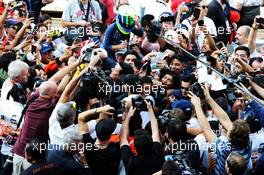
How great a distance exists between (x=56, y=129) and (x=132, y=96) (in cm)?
89

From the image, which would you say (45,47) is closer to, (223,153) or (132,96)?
(132,96)

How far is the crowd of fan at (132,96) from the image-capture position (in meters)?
7.59

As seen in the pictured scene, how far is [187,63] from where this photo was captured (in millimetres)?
10820

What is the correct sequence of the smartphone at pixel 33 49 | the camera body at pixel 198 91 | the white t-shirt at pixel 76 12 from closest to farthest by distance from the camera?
1. the camera body at pixel 198 91
2. the smartphone at pixel 33 49
3. the white t-shirt at pixel 76 12

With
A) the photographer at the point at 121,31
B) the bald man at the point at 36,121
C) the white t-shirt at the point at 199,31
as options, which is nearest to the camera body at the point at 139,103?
the bald man at the point at 36,121

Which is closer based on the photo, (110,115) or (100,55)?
(110,115)

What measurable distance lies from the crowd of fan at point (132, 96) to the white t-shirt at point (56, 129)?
0.5 inches

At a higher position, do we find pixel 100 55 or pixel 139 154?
pixel 100 55

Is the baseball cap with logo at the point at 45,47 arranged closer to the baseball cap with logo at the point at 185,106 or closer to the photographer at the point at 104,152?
the baseball cap with logo at the point at 185,106

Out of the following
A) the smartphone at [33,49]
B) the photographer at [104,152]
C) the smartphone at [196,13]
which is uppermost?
the smartphone at [196,13]

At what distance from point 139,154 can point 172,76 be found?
95.1 inches

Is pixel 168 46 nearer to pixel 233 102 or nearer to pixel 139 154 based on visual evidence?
pixel 233 102

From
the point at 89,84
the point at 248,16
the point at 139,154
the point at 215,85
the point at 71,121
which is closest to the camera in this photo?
the point at 139,154

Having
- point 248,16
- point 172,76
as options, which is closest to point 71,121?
point 172,76
